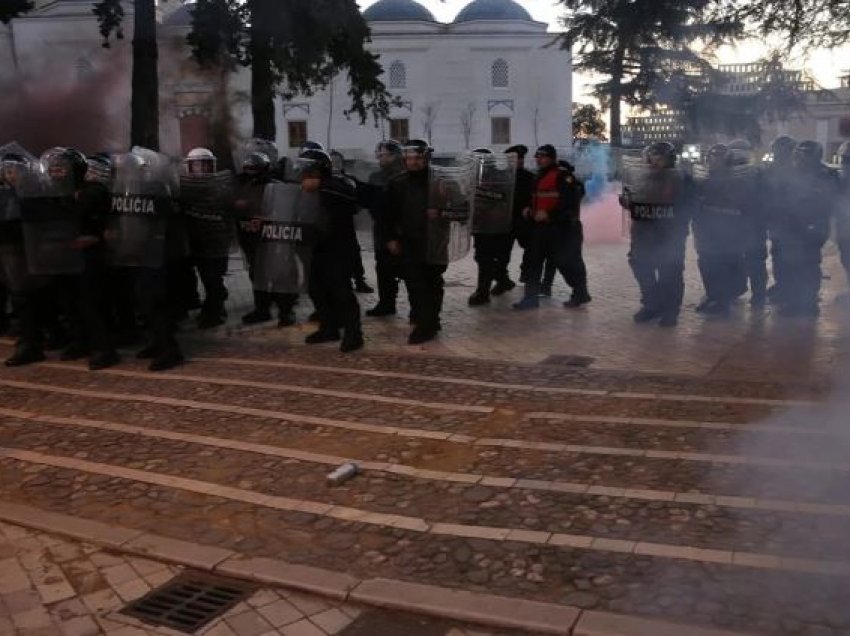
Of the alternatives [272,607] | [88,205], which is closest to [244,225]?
[88,205]

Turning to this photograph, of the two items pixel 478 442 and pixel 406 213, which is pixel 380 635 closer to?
pixel 478 442

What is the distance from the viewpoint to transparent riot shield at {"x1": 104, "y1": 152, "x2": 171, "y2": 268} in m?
7.05

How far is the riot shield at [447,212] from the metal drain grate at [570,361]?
4.67 feet

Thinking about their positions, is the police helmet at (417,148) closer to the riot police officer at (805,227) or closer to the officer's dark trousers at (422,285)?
the officer's dark trousers at (422,285)

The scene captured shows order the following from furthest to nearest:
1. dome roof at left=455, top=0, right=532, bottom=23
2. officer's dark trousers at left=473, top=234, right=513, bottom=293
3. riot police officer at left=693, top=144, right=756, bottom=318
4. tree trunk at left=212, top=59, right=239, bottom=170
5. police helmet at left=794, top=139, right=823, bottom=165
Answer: dome roof at left=455, top=0, right=532, bottom=23, tree trunk at left=212, top=59, right=239, bottom=170, officer's dark trousers at left=473, top=234, right=513, bottom=293, riot police officer at left=693, top=144, right=756, bottom=318, police helmet at left=794, top=139, right=823, bottom=165

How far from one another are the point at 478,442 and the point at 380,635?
1.97m

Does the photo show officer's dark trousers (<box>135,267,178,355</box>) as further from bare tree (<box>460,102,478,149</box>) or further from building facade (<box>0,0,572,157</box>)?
bare tree (<box>460,102,478,149</box>)

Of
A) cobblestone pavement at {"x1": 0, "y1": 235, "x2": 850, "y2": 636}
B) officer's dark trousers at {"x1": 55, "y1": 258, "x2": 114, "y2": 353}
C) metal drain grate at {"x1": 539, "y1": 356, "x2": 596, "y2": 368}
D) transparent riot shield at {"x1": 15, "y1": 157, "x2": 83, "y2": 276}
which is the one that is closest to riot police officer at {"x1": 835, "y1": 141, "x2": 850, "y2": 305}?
cobblestone pavement at {"x1": 0, "y1": 235, "x2": 850, "y2": 636}

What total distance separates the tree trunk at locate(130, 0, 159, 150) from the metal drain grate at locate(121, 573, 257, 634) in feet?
26.7

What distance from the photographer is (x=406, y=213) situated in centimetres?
762

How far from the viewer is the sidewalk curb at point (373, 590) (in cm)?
312

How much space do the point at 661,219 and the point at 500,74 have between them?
45.9 metres

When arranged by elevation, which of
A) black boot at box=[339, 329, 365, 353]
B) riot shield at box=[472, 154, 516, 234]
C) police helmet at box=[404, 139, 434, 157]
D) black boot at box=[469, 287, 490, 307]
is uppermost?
police helmet at box=[404, 139, 434, 157]

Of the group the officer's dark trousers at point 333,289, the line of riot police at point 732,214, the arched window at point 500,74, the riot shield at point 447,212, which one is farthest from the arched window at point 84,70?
the arched window at point 500,74
